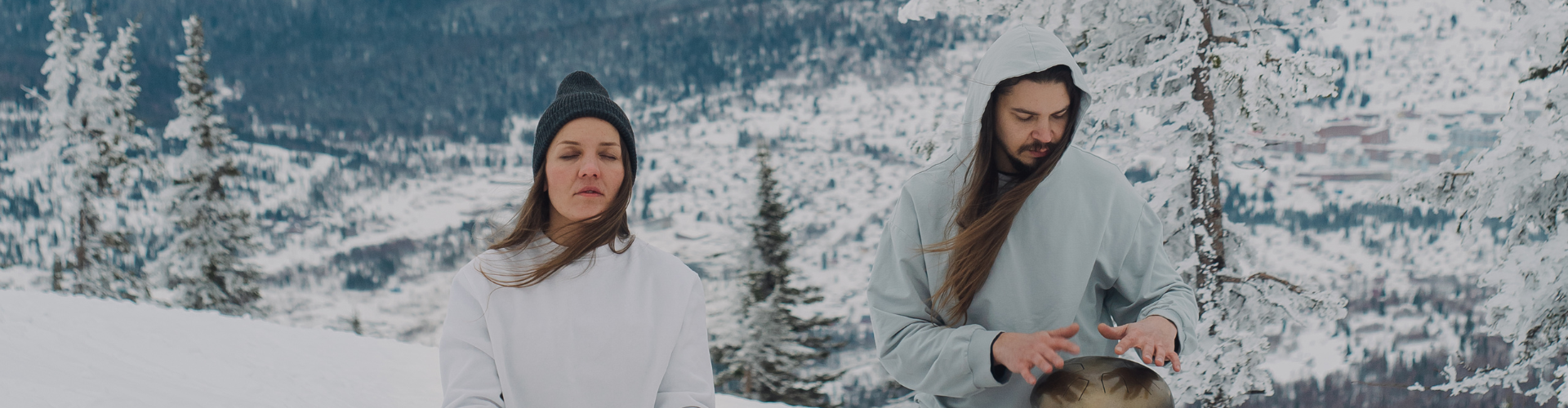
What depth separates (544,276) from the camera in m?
2.42

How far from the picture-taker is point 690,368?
8.26ft

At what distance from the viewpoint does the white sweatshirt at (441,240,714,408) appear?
93.8 inches

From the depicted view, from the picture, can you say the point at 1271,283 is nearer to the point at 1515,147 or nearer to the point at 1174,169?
the point at 1174,169

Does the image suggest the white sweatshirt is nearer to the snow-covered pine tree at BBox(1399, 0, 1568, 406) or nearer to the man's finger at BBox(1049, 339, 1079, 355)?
the man's finger at BBox(1049, 339, 1079, 355)

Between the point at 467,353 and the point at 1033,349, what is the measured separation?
1.40 m

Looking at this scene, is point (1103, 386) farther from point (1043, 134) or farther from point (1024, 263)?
point (1043, 134)

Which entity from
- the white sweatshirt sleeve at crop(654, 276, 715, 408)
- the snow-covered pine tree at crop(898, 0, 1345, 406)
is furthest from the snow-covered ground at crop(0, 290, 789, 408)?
the white sweatshirt sleeve at crop(654, 276, 715, 408)

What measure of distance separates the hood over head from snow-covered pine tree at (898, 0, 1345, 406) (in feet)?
20.3

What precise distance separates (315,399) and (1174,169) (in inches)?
304

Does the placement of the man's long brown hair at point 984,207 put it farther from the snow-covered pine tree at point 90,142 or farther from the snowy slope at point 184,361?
the snow-covered pine tree at point 90,142

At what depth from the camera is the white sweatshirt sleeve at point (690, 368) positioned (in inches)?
98.3

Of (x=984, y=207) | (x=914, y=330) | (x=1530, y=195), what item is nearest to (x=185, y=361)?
(x=914, y=330)

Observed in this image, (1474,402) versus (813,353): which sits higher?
(813,353)

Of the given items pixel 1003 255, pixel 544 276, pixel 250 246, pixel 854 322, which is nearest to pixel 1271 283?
pixel 1003 255
